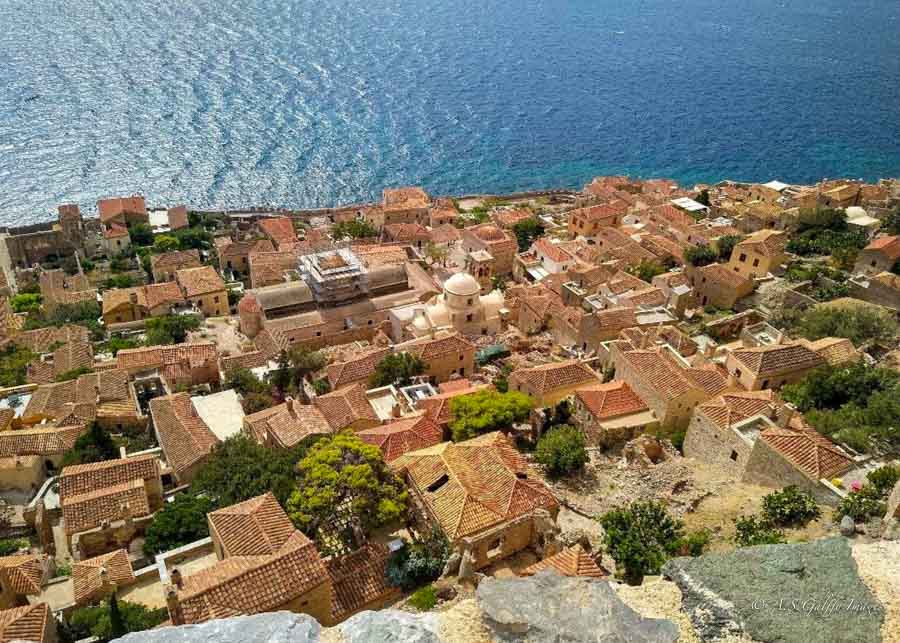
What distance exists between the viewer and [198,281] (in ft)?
200

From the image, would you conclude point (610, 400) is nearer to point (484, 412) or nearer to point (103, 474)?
point (484, 412)

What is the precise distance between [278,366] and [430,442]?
690 inches

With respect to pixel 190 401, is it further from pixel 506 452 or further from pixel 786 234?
pixel 786 234

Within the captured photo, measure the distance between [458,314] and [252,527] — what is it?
27528 millimetres

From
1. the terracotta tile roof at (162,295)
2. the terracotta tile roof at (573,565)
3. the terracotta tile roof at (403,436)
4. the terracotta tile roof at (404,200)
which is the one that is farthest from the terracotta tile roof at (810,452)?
the terracotta tile roof at (404,200)

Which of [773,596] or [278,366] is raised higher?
[773,596]

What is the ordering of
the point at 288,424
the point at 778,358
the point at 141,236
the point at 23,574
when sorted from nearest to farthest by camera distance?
the point at 23,574 → the point at 288,424 → the point at 778,358 → the point at 141,236

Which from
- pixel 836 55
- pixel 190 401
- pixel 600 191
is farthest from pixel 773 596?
pixel 836 55

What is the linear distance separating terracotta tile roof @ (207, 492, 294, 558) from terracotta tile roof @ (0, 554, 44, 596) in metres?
7.32

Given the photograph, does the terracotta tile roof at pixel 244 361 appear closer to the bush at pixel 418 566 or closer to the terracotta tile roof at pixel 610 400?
the terracotta tile roof at pixel 610 400

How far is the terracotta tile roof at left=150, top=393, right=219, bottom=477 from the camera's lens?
34062 mm

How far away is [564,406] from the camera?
3512 centimetres

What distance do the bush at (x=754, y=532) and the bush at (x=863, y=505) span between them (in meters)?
2.33

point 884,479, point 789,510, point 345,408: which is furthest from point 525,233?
point 789,510
